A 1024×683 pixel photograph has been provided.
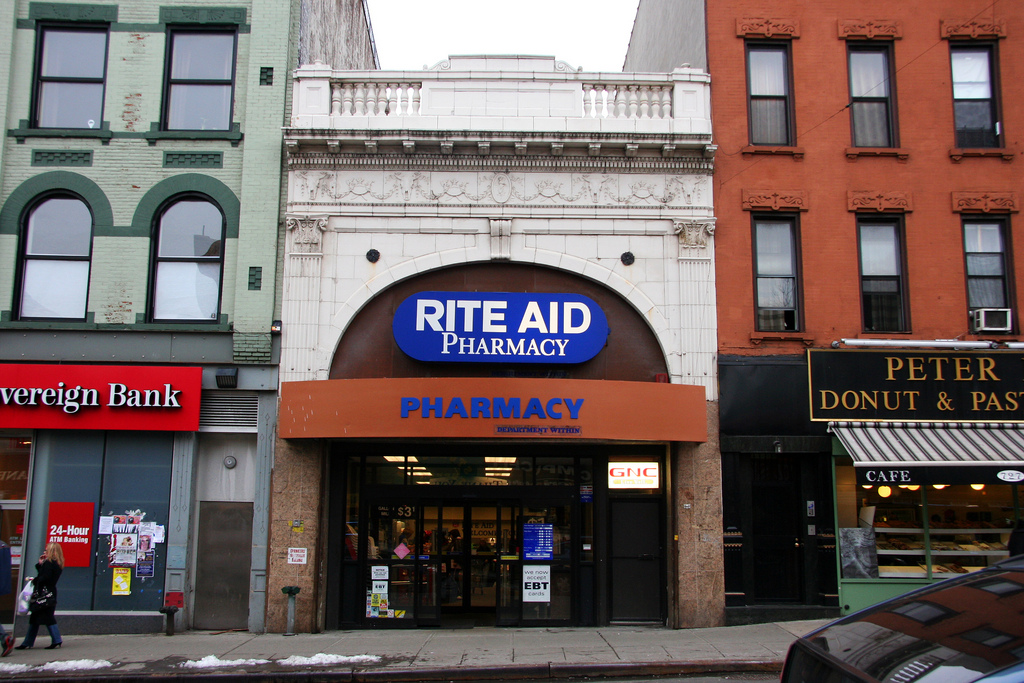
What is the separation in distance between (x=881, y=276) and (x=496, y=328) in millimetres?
7237

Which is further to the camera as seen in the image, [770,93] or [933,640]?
[770,93]

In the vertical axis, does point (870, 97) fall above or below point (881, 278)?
above

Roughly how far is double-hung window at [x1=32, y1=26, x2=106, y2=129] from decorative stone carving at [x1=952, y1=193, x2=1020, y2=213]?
16107 mm

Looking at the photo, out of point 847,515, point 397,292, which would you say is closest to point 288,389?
point 397,292

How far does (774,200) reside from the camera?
1376 cm

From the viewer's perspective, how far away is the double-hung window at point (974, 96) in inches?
558

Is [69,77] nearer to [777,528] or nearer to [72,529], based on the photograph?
[72,529]

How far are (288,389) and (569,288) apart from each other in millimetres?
5231

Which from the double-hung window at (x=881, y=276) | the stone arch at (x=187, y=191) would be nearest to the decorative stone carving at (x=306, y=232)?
the stone arch at (x=187, y=191)

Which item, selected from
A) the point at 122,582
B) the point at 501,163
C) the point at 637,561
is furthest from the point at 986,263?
the point at 122,582

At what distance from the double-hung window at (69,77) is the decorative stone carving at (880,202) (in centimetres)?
1414

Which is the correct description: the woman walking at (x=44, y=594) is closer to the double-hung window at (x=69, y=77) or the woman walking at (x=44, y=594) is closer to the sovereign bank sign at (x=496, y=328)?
the sovereign bank sign at (x=496, y=328)

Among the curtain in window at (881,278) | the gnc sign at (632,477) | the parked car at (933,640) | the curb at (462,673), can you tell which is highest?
the curtain in window at (881,278)

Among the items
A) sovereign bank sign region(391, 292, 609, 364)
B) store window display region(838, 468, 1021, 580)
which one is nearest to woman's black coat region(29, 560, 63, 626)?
sovereign bank sign region(391, 292, 609, 364)
